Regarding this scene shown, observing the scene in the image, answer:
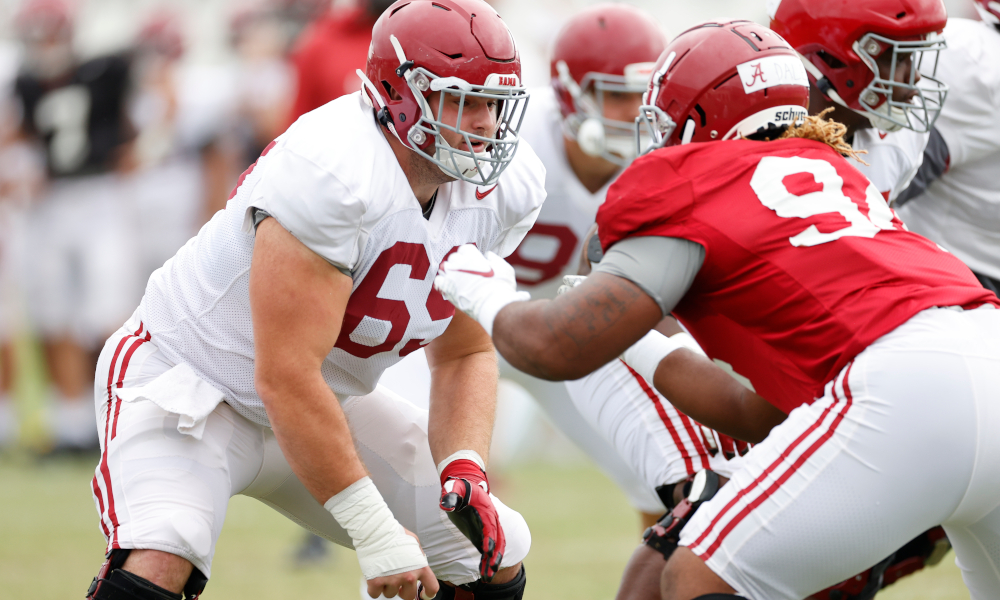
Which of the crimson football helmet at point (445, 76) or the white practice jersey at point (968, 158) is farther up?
the crimson football helmet at point (445, 76)

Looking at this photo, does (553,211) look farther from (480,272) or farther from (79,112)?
(79,112)

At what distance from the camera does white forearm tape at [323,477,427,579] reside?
239 cm

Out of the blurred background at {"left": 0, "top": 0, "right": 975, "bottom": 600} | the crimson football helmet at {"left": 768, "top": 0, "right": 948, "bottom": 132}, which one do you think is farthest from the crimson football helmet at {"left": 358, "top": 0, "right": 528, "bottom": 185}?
the blurred background at {"left": 0, "top": 0, "right": 975, "bottom": 600}

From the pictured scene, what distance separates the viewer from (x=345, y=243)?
2.35m

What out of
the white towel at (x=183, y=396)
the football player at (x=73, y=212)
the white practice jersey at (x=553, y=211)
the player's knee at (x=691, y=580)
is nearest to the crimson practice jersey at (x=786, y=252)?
the player's knee at (x=691, y=580)

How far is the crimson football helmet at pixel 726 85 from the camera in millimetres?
2330

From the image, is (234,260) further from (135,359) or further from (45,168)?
(45,168)

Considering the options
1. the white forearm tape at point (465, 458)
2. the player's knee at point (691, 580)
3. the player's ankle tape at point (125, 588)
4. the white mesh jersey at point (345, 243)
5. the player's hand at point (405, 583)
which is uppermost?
the white mesh jersey at point (345, 243)

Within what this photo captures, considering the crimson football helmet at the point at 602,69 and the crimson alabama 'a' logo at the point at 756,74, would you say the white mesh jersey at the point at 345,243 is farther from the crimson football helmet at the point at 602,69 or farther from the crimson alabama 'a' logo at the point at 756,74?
the crimson football helmet at the point at 602,69

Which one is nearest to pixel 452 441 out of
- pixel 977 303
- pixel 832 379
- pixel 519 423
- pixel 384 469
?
pixel 384 469

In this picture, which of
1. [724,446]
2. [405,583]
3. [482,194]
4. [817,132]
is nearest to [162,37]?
[482,194]

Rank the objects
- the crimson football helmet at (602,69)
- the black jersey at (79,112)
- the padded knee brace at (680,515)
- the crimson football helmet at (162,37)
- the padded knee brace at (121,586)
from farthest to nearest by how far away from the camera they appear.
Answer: the crimson football helmet at (162,37)
the black jersey at (79,112)
the crimson football helmet at (602,69)
the padded knee brace at (680,515)
the padded knee brace at (121,586)

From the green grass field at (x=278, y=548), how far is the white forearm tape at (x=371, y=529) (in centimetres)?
177

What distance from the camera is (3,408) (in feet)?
25.6
